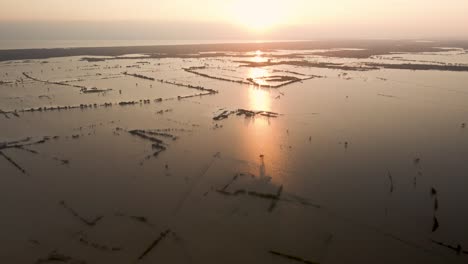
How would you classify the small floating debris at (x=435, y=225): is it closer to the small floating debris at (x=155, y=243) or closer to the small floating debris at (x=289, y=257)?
the small floating debris at (x=289, y=257)

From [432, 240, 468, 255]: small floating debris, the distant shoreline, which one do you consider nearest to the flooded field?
[432, 240, 468, 255]: small floating debris

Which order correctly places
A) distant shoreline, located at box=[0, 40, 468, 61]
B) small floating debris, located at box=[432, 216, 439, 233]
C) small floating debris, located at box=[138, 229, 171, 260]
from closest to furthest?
small floating debris, located at box=[138, 229, 171, 260] < small floating debris, located at box=[432, 216, 439, 233] < distant shoreline, located at box=[0, 40, 468, 61]

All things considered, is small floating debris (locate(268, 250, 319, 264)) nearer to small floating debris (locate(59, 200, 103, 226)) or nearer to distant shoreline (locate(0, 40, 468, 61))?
small floating debris (locate(59, 200, 103, 226))

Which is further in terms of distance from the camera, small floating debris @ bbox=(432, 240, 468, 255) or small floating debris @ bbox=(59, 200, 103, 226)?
small floating debris @ bbox=(59, 200, 103, 226)

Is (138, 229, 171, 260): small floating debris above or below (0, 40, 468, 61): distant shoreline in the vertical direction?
below

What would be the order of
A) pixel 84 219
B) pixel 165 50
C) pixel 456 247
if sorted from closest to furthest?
1. pixel 456 247
2. pixel 84 219
3. pixel 165 50

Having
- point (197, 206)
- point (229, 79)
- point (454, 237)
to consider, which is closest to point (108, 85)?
point (229, 79)

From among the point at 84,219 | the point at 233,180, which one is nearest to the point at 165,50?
the point at 233,180

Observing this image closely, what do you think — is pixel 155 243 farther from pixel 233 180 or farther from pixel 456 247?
pixel 456 247
